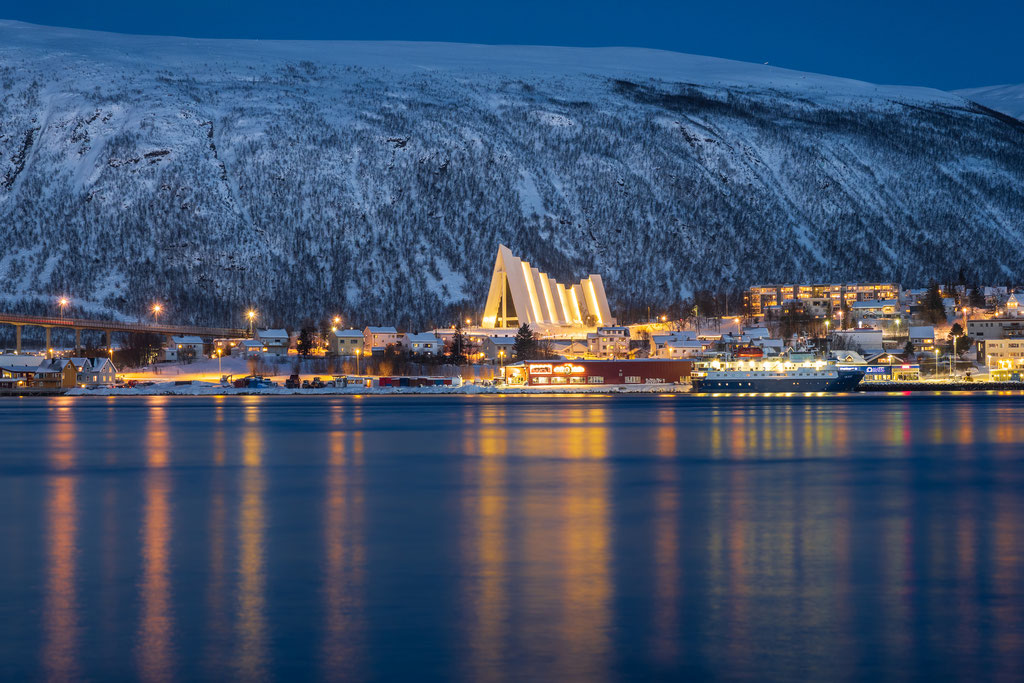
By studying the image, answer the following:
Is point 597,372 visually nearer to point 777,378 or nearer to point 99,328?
point 777,378

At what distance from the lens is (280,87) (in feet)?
626

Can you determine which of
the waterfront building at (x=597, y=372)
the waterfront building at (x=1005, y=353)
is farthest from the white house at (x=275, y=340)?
the waterfront building at (x=1005, y=353)

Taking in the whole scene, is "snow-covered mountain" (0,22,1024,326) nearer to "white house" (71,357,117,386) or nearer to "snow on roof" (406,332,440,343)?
"snow on roof" (406,332,440,343)

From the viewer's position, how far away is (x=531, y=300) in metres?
113

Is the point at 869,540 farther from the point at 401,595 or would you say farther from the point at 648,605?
the point at 401,595

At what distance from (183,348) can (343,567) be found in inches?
3371

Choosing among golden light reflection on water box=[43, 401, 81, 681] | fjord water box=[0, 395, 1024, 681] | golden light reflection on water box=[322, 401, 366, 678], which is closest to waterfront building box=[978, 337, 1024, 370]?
fjord water box=[0, 395, 1024, 681]

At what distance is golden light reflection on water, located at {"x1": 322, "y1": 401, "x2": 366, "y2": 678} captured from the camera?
9.30 metres

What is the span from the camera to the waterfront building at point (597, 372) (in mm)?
76938

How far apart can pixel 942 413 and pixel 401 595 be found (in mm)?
38246

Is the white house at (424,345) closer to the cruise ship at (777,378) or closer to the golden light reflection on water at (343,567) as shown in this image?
the cruise ship at (777,378)

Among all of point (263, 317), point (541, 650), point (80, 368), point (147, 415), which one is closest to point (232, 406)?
point (147, 415)

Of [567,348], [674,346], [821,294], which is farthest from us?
[821,294]

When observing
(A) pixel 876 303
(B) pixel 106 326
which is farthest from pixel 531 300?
(B) pixel 106 326
